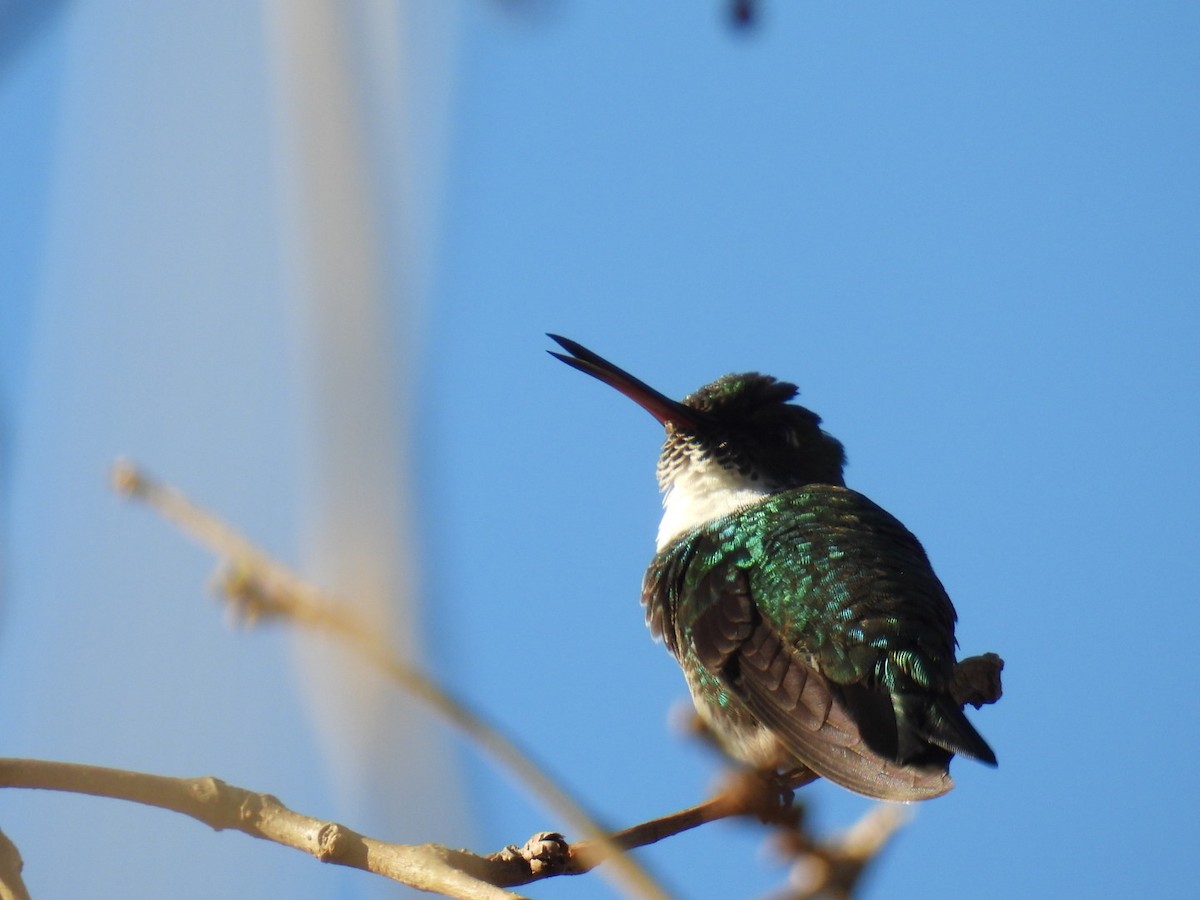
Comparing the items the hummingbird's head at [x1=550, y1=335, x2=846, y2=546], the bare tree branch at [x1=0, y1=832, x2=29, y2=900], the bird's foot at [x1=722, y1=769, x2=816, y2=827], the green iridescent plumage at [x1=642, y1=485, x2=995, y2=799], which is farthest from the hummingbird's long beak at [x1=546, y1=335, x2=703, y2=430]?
the bare tree branch at [x1=0, y1=832, x2=29, y2=900]

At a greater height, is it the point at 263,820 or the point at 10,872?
the point at 263,820

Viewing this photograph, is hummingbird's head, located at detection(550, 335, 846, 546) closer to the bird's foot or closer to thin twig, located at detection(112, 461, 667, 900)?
the bird's foot

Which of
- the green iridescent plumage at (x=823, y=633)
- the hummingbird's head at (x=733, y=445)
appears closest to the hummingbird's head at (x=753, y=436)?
the hummingbird's head at (x=733, y=445)

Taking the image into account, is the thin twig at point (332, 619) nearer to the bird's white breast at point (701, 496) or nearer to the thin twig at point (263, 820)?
the thin twig at point (263, 820)

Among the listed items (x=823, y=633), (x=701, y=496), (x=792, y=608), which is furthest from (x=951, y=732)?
(x=701, y=496)

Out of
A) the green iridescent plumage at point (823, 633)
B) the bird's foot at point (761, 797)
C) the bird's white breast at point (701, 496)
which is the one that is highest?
the bird's white breast at point (701, 496)

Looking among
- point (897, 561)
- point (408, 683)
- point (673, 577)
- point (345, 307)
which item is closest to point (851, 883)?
point (408, 683)

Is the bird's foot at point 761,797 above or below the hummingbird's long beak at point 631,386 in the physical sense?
below

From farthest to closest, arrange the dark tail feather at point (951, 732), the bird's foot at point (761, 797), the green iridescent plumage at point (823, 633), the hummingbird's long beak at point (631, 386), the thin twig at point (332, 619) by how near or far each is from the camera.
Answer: the hummingbird's long beak at point (631, 386) < the green iridescent plumage at point (823, 633) < the dark tail feather at point (951, 732) < the bird's foot at point (761, 797) < the thin twig at point (332, 619)

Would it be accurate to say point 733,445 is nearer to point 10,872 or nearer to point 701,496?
point 701,496
